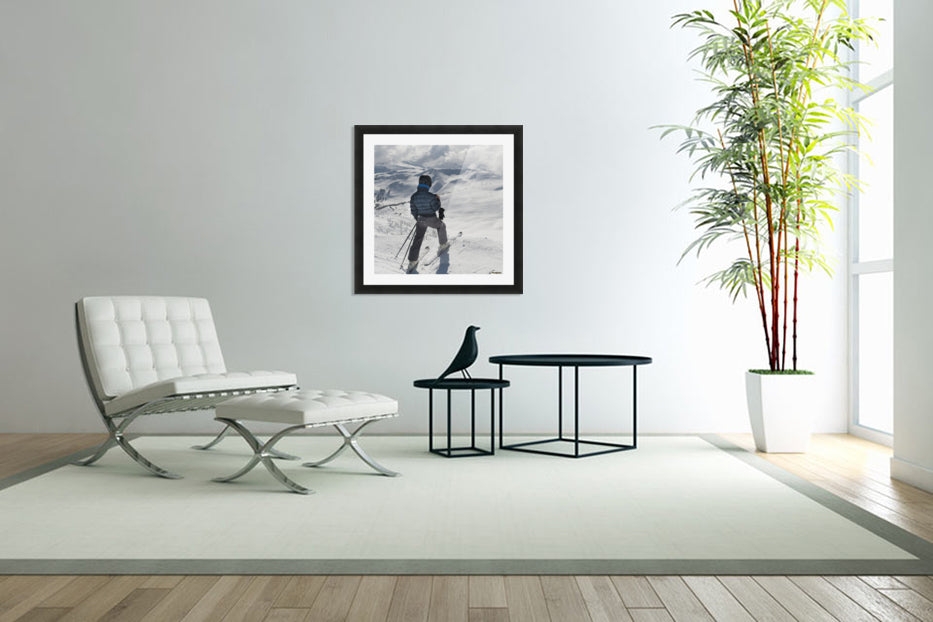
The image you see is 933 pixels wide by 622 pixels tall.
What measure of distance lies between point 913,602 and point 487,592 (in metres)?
1.08

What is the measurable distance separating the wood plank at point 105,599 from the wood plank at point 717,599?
58.8 inches

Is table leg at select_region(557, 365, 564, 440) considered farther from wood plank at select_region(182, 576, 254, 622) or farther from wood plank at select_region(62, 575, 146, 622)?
wood plank at select_region(62, 575, 146, 622)

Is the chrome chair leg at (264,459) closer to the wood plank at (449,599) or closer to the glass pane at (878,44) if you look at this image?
the wood plank at (449,599)

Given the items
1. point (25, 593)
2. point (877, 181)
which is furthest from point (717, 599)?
point (877, 181)

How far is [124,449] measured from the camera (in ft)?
13.0

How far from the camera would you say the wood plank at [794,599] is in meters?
2.04

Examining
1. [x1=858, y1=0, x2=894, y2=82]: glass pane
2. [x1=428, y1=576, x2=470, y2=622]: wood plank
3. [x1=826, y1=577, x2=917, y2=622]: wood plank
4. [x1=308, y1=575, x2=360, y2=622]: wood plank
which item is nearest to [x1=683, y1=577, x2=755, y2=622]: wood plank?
[x1=826, y1=577, x2=917, y2=622]: wood plank

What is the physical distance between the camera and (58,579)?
2330mm

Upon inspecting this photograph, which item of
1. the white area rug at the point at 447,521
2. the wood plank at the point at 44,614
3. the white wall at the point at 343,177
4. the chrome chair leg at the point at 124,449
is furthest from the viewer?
the white wall at the point at 343,177

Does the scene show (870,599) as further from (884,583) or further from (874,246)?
(874,246)

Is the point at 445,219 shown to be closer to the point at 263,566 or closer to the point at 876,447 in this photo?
the point at 876,447

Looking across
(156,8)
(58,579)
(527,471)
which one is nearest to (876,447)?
(527,471)

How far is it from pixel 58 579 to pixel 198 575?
38 cm

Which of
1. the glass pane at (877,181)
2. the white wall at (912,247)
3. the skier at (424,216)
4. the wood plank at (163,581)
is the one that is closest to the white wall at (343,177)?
the skier at (424,216)
